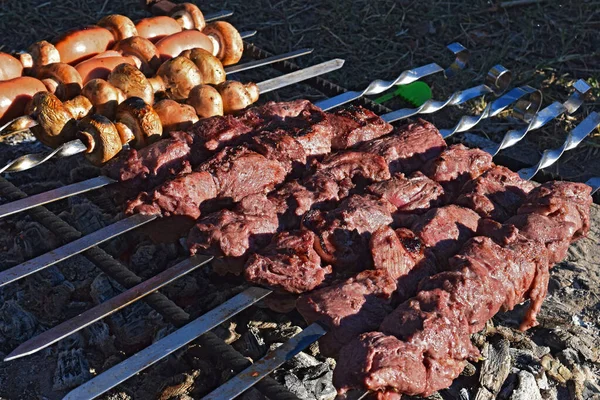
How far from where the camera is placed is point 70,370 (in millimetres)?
3701

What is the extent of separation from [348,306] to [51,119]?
A: 2.01 m

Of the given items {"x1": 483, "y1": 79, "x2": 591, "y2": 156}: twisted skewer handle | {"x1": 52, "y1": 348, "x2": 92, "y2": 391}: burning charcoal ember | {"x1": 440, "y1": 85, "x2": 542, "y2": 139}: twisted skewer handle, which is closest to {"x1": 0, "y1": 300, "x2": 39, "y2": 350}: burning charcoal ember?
{"x1": 52, "y1": 348, "x2": 92, "y2": 391}: burning charcoal ember

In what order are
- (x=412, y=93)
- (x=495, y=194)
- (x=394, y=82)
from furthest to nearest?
(x=412, y=93) → (x=394, y=82) → (x=495, y=194)

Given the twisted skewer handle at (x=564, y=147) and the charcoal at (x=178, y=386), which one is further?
the twisted skewer handle at (x=564, y=147)

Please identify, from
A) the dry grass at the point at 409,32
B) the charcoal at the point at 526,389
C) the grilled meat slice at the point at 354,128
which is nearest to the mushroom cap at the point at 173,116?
the grilled meat slice at the point at 354,128

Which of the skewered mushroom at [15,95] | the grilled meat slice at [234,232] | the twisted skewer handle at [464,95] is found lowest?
the twisted skewer handle at [464,95]

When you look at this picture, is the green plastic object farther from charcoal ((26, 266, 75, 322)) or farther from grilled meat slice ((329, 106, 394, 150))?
charcoal ((26, 266, 75, 322))

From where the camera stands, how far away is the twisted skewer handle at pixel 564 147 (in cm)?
463

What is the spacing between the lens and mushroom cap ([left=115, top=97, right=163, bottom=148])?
13.6ft

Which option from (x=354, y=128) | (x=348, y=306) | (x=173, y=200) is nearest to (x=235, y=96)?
(x=354, y=128)

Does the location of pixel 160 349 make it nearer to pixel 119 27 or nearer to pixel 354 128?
pixel 354 128

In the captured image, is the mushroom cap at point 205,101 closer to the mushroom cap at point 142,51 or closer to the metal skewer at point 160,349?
the mushroom cap at point 142,51

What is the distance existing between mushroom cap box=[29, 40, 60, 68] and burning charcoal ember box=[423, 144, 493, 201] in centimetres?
233

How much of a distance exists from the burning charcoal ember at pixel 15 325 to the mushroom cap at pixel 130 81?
4.48 ft
